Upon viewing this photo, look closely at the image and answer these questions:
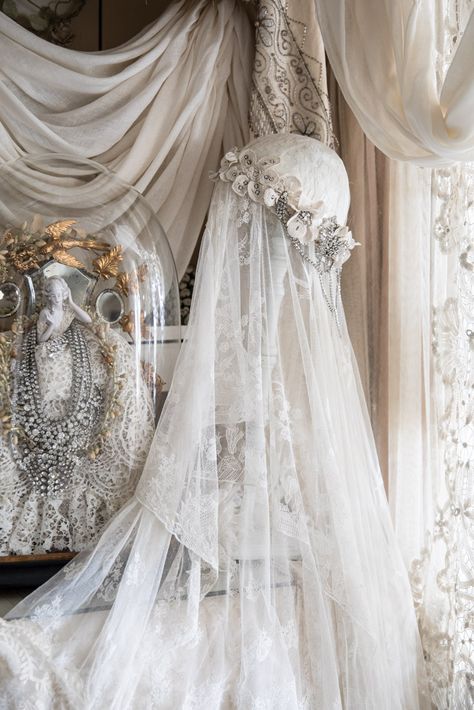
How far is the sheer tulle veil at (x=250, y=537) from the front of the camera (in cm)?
117

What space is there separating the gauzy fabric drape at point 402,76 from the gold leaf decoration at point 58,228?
57 centimetres

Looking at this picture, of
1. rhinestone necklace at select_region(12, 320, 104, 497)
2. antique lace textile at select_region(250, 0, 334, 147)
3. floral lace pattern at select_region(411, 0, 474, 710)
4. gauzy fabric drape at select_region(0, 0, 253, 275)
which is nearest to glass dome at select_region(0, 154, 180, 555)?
rhinestone necklace at select_region(12, 320, 104, 497)

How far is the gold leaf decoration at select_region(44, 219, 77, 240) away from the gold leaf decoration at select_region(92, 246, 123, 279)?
0.07 metres

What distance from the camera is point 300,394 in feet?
4.55

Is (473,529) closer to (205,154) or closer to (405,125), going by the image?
(405,125)

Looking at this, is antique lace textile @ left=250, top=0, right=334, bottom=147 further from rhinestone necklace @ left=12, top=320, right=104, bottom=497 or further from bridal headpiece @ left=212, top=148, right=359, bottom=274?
rhinestone necklace @ left=12, top=320, right=104, bottom=497

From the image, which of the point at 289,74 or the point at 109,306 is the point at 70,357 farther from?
the point at 289,74

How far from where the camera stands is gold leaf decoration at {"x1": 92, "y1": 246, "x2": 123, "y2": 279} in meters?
1.33

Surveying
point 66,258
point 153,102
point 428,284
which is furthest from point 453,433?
point 153,102

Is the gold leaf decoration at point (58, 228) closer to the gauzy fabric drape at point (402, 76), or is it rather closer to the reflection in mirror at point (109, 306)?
the reflection in mirror at point (109, 306)

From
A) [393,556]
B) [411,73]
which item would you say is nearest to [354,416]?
[393,556]

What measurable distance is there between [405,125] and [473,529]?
706mm

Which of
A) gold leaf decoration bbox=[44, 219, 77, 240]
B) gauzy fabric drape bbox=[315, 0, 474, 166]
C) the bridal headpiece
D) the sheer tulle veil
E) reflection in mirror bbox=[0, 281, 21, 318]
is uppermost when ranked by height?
gauzy fabric drape bbox=[315, 0, 474, 166]

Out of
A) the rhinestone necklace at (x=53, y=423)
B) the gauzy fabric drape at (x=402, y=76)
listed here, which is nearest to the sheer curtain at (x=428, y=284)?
the gauzy fabric drape at (x=402, y=76)
